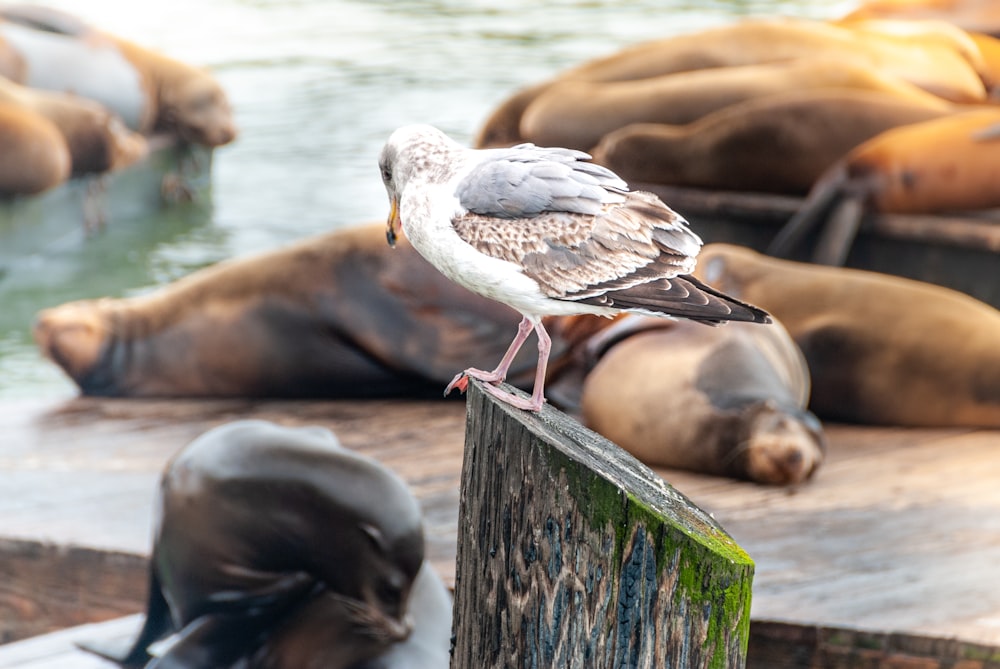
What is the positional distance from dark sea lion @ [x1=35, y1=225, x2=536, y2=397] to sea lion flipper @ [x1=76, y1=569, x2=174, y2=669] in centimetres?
161

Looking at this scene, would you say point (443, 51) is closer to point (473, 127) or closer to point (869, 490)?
point (473, 127)

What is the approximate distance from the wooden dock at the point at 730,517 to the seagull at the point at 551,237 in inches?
54.3

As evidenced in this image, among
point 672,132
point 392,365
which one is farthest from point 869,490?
point 672,132

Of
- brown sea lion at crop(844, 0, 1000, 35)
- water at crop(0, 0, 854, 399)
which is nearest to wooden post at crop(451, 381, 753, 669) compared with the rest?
water at crop(0, 0, 854, 399)

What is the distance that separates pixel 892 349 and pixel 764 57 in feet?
9.29

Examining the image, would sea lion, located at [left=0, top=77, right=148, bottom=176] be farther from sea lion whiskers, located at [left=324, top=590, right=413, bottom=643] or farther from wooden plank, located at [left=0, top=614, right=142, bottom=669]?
sea lion whiskers, located at [left=324, top=590, right=413, bottom=643]

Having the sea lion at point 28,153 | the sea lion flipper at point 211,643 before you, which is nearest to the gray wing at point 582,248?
the sea lion flipper at point 211,643

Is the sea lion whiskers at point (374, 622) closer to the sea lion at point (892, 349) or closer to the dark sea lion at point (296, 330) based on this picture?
the dark sea lion at point (296, 330)

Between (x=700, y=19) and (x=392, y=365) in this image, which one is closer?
(x=392, y=365)

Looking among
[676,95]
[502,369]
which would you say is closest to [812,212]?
[676,95]

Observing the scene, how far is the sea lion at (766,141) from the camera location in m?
5.30

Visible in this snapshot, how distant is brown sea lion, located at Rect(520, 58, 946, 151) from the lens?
19.0 feet

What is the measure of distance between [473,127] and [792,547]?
626 centimetres

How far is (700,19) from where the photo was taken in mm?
13594
